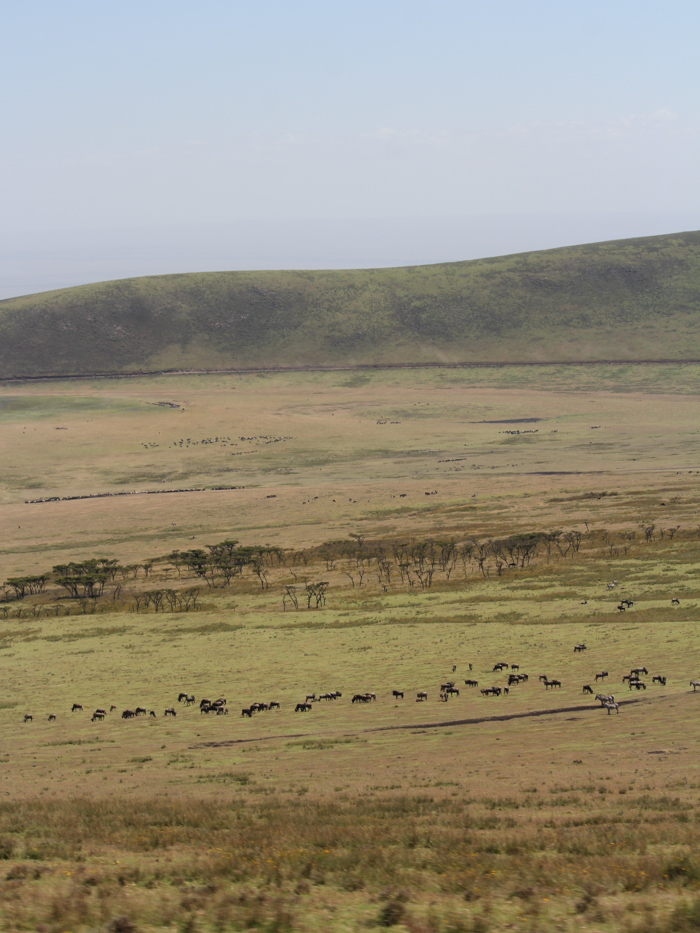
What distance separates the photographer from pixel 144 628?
4656 cm

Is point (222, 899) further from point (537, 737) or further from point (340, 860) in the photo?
point (537, 737)

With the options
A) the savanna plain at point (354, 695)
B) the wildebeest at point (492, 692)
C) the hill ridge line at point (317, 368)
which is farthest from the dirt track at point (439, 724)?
the hill ridge line at point (317, 368)

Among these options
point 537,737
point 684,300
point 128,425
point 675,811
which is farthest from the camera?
point 684,300

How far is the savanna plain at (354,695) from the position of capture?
12.1m

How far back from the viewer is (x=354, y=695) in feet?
100

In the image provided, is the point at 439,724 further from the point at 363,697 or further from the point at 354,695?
the point at 354,695

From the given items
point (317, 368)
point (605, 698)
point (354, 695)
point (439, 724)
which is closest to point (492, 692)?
point (439, 724)

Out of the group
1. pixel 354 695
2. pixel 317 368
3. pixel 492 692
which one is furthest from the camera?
pixel 317 368

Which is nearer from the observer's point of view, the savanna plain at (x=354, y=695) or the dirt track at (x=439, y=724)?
the savanna plain at (x=354, y=695)

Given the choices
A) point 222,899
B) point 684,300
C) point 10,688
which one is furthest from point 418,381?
point 222,899

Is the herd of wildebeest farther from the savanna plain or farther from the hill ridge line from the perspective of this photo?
the hill ridge line

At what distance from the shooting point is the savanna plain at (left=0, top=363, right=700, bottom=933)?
1211cm

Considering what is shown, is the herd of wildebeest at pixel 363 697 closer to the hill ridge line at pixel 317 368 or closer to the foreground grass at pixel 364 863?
the foreground grass at pixel 364 863

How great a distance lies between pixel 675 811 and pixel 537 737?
27.2 ft
